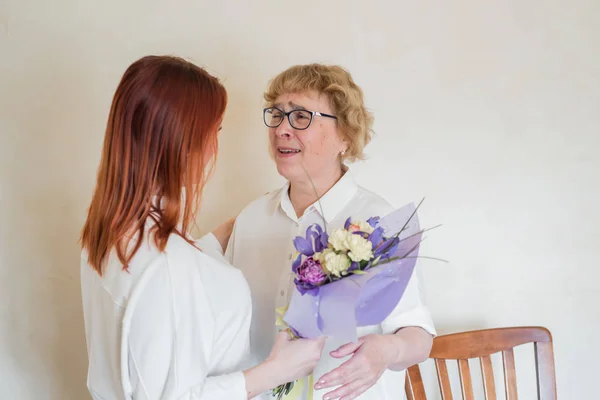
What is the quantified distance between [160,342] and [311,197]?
70 centimetres

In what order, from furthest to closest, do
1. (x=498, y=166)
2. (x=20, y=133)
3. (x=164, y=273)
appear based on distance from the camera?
(x=498, y=166) < (x=20, y=133) < (x=164, y=273)

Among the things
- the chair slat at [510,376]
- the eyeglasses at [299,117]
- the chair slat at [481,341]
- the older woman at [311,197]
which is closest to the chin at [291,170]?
the older woman at [311,197]

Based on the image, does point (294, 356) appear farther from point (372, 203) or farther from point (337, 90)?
point (337, 90)

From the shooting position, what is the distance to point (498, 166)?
6.74ft

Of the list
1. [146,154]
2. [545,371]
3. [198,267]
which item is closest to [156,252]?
[198,267]

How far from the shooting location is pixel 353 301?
1.12 m

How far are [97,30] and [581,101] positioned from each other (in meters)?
1.85

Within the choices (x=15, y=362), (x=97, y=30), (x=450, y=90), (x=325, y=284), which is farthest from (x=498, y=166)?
(x=15, y=362)

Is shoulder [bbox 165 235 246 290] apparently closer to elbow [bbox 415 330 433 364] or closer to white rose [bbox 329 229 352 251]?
white rose [bbox 329 229 352 251]

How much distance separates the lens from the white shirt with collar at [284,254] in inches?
55.9

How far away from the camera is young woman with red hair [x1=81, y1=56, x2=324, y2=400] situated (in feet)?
3.50

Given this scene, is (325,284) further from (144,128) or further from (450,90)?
(450,90)

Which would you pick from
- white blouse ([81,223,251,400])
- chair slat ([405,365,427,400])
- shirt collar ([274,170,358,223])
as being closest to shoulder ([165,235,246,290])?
white blouse ([81,223,251,400])

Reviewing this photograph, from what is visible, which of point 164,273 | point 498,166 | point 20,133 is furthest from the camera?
point 498,166
